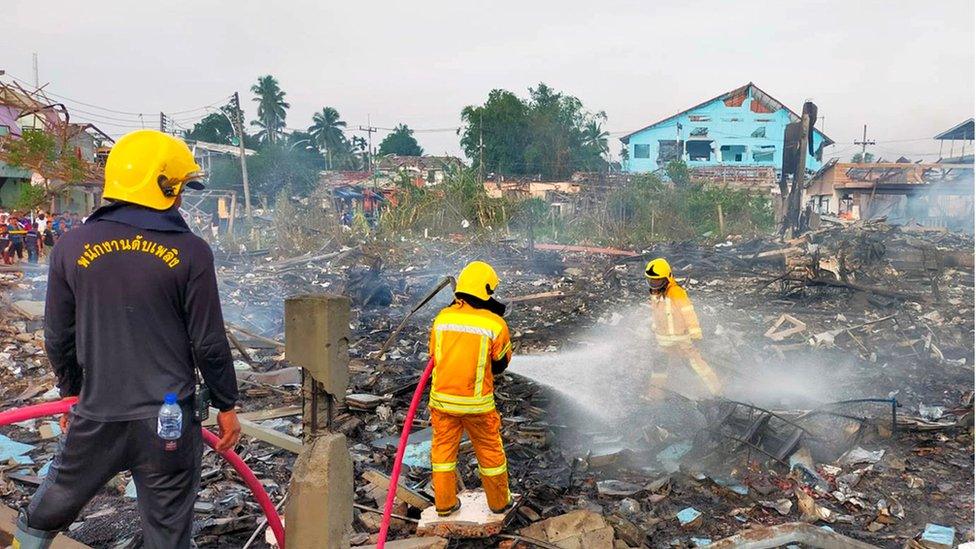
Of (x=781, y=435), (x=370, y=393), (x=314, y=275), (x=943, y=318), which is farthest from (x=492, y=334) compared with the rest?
(x=314, y=275)

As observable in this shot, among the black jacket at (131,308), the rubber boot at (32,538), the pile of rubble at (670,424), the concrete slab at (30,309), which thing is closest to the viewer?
the black jacket at (131,308)

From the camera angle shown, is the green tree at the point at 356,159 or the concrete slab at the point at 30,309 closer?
the concrete slab at the point at 30,309

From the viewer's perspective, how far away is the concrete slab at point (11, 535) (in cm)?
337

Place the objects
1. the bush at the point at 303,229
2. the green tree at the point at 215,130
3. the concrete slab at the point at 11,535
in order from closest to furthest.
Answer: the concrete slab at the point at 11,535
the bush at the point at 303,229
the green tree at the point at 215,130

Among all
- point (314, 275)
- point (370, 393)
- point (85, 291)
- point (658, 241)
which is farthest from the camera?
point (658, 241)

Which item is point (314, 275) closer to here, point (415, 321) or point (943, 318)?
point (415, 321)

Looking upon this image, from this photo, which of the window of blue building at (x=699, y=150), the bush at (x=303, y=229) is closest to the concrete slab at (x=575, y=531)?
the bush at (x=303, y=229)

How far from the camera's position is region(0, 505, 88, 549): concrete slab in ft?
11.0

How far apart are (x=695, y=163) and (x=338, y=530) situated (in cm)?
4112

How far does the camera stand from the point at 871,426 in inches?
219

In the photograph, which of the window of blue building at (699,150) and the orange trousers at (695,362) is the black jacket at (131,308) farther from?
the window of blue building at (699,150)

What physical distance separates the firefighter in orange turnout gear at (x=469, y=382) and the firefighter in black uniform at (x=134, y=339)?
1659 millimetres

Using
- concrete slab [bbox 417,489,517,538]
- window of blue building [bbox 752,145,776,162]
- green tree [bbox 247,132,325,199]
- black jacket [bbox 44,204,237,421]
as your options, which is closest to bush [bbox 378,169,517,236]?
green tree [bbox 247,132,325,199]

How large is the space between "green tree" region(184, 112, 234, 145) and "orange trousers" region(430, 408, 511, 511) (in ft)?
194
